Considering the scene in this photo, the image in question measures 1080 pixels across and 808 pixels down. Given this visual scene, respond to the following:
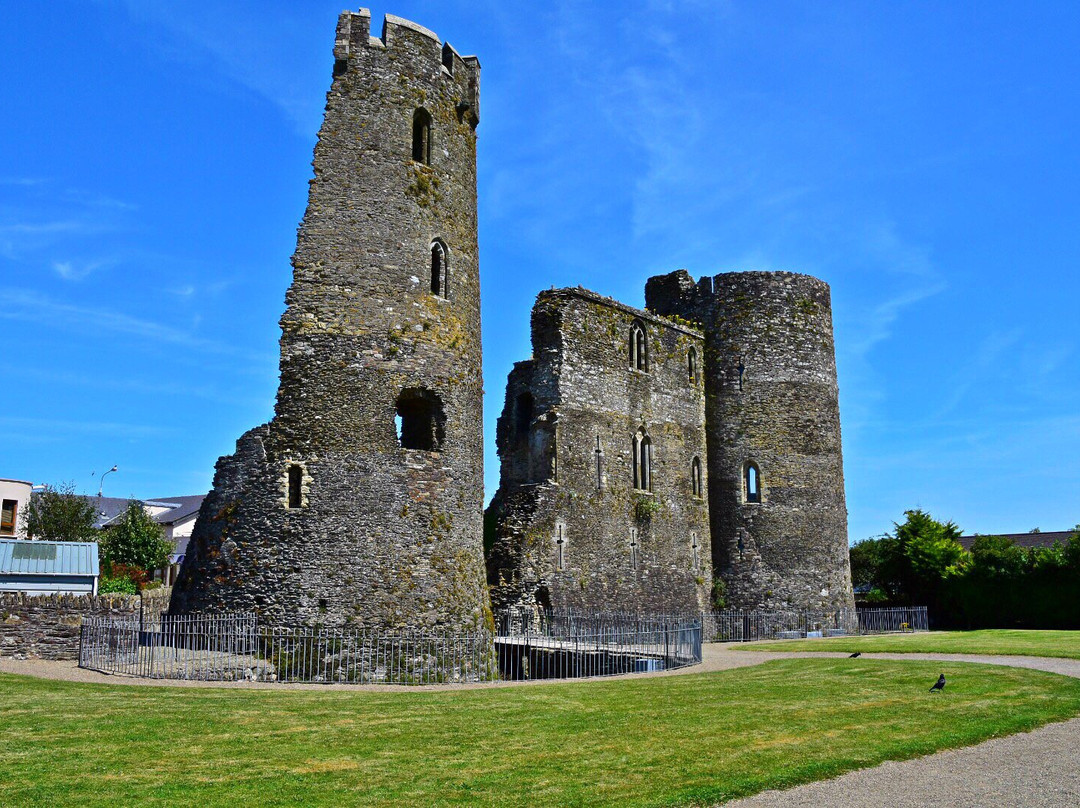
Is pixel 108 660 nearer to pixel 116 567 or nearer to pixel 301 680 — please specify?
pixel 301 680

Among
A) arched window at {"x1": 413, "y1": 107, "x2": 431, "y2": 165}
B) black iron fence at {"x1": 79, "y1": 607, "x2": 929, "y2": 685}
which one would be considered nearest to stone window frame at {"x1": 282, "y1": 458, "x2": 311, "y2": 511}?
black iron fence at {"x1": 79, "y1": 607, "x2": 929, "y2": 685}

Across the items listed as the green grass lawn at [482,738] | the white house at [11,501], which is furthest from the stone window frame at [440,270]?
the white house at [11,501]

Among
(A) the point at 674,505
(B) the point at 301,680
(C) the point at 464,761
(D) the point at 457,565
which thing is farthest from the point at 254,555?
(A) the point at 674,505

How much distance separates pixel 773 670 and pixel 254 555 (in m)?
11.2

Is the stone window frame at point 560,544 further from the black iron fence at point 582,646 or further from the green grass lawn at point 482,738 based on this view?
the green grass lawn at point 482,738

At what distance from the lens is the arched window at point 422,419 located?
2170cm

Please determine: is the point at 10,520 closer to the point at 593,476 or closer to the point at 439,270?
the point at 593,476

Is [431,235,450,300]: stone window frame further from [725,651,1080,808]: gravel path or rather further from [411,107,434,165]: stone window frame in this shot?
[725,651,1080,808]: gravel path

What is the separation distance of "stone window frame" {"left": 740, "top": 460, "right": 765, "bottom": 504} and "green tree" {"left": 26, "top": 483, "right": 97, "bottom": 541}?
115 feet

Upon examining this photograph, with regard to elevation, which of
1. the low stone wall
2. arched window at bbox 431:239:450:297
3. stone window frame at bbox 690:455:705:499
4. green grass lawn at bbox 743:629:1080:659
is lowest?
green grass lawn at bbox 743:629:1080:659

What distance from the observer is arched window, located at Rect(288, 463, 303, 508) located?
2031 cm

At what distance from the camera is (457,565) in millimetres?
21312

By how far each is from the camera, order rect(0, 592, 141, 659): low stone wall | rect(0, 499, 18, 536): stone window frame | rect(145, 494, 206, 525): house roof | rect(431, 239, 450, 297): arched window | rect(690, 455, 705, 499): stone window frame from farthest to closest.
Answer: rect(145, 494, 206, 525): house roof, rect(0, 499, 18, 536): stone window frame, rect(690, 455, 705, 499): stone window frame, rect(431, 239, 450, 297): arched window, rect(0, 592, 141, 659): low stone wall

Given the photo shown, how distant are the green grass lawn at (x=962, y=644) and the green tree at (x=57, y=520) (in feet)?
120
